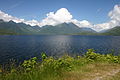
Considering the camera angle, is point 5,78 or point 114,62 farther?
point 114,62

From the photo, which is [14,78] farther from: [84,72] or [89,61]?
[89,61]

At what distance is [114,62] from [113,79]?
675 centimetres

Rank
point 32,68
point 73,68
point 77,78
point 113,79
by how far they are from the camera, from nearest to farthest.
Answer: point 113,79
point 77,78
point 32,68
point 73,68

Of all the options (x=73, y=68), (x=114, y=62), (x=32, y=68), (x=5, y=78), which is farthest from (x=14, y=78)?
(x=114, y=62)

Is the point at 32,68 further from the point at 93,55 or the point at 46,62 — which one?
the point at 93,55

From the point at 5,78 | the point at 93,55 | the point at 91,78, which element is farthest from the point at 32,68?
the point at 93,55

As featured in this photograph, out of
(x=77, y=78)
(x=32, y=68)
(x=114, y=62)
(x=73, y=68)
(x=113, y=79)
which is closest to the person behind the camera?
(x=113, y=79)

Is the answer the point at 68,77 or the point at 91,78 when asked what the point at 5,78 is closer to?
the point at 68,77

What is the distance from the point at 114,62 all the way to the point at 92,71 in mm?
5053

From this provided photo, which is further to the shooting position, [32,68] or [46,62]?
[46,62]

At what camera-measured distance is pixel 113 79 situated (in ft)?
29.0

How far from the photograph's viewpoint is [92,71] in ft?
37.6

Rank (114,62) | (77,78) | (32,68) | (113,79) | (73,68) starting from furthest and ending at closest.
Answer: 1. (114,62)
2. (73,68)
3. (32,68)
4. (77,78)
5. (113,79)

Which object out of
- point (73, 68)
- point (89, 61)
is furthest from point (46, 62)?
point (89, 61)
